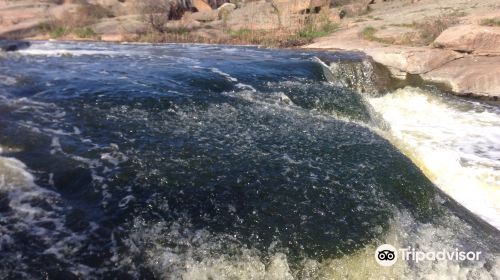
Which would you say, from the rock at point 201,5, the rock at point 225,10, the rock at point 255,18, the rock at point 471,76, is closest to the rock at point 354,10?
the rock at point 255,18

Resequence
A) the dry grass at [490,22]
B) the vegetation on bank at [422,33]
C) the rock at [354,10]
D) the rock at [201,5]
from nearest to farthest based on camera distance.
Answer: the dry grass at [490,22] → the vegetation on bank at [422,33] → the rock at [354,10] → the rock at [201,5]

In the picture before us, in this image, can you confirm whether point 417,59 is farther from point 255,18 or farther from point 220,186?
point 255,18

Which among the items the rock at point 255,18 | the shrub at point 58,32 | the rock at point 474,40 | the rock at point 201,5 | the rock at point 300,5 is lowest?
the rock at point 474,40

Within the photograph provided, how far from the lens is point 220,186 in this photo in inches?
199

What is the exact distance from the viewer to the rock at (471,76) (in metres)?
12.5

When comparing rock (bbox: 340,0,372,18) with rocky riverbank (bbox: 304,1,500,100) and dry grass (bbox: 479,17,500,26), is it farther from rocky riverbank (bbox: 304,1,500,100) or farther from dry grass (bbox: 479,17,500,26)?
dry grass (bbox: 479,17,500,26)

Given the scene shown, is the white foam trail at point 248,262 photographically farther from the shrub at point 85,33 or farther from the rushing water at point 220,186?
the shrub at point 85,33

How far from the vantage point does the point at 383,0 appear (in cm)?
3094

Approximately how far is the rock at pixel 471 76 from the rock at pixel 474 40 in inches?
14.4

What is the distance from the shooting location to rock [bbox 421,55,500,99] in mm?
12500

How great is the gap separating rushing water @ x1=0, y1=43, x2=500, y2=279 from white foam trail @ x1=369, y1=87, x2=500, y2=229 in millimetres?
45

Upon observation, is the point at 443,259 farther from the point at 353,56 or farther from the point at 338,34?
the point at 338,34

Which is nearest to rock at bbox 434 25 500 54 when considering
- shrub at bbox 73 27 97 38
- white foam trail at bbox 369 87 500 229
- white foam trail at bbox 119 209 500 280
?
white foam trail at bbox 369 87 500 229

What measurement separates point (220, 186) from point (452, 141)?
6218 millimetres
